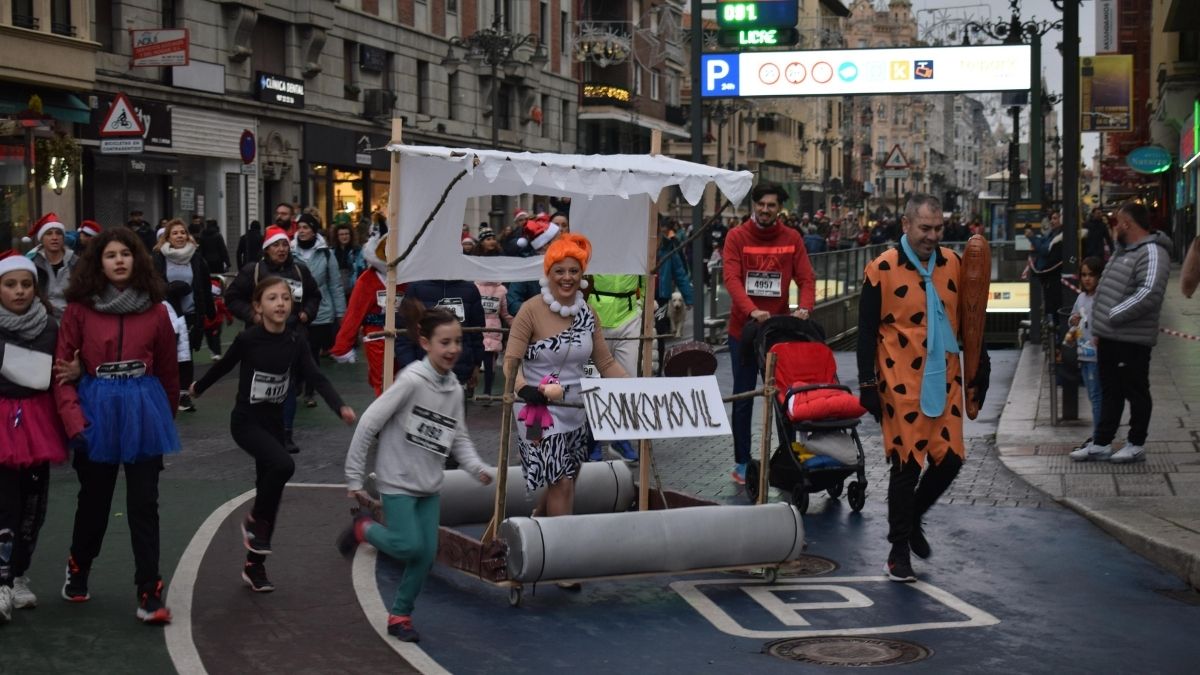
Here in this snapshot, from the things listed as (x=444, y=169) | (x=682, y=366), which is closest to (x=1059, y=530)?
(x=682, y=366)

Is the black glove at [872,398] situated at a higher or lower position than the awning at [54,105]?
lower

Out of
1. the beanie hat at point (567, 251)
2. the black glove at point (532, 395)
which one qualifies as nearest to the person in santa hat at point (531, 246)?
the beanie hat at point (567, 251)

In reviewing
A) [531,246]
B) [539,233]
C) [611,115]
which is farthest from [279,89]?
[611,115]

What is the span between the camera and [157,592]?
7.16 metres

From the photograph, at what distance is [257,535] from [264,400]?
2.20ft

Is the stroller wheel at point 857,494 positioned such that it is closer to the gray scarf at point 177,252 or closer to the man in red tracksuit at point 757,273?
the man in red tracksuit at point 757,273

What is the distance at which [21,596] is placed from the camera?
738 cm

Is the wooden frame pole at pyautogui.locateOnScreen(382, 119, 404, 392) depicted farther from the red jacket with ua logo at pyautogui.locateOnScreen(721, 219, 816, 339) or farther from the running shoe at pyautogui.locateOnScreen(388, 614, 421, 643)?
the red jacket with ua logo at pyautogui.locateOnScreen(721, 219, 816, 339)

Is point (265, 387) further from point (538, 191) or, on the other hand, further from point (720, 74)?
point (720, 74)

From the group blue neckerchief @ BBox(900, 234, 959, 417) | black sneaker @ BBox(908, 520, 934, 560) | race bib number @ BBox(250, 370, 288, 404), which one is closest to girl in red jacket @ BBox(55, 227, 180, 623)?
race bib number @ BBox(250, 370, 288, 404)

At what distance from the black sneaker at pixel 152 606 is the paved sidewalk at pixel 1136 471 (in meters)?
4.99

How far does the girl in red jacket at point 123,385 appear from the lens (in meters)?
7.20

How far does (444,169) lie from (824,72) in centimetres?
1641

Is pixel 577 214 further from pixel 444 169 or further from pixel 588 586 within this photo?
pixel 588 586
